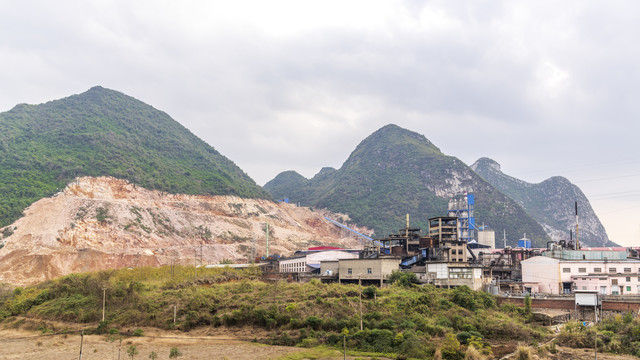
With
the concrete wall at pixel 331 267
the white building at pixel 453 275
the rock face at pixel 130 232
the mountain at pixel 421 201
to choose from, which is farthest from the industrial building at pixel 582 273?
the mountain at pixel 421 201

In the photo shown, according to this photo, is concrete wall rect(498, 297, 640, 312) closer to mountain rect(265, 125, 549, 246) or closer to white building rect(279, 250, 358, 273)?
white building rect(279, 250, 358, 273)

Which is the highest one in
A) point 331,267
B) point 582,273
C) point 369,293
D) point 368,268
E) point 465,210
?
point 465,210

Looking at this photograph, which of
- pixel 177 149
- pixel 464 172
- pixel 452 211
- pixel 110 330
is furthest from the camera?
pixel 464 172

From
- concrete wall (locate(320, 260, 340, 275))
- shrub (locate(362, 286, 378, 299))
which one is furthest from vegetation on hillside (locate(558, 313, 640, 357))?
concrete wall (locate(320, 260, 340, 275))

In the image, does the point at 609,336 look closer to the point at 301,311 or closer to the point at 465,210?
the point at 301,311

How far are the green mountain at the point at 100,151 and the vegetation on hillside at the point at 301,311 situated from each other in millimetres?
39745

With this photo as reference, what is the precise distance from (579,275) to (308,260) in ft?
129

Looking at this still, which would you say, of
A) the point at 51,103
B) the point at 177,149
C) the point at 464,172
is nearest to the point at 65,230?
the point at 177,149

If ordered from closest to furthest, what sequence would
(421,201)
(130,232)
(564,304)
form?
(564,304)
(130,232)
(421,201)

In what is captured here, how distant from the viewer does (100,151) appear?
12194 cm

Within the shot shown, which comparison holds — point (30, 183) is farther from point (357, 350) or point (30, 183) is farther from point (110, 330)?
point (357, 350)

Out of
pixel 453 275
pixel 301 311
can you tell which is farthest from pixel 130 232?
pixel 453 275

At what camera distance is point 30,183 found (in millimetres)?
101062

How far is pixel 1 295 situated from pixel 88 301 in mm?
16234
